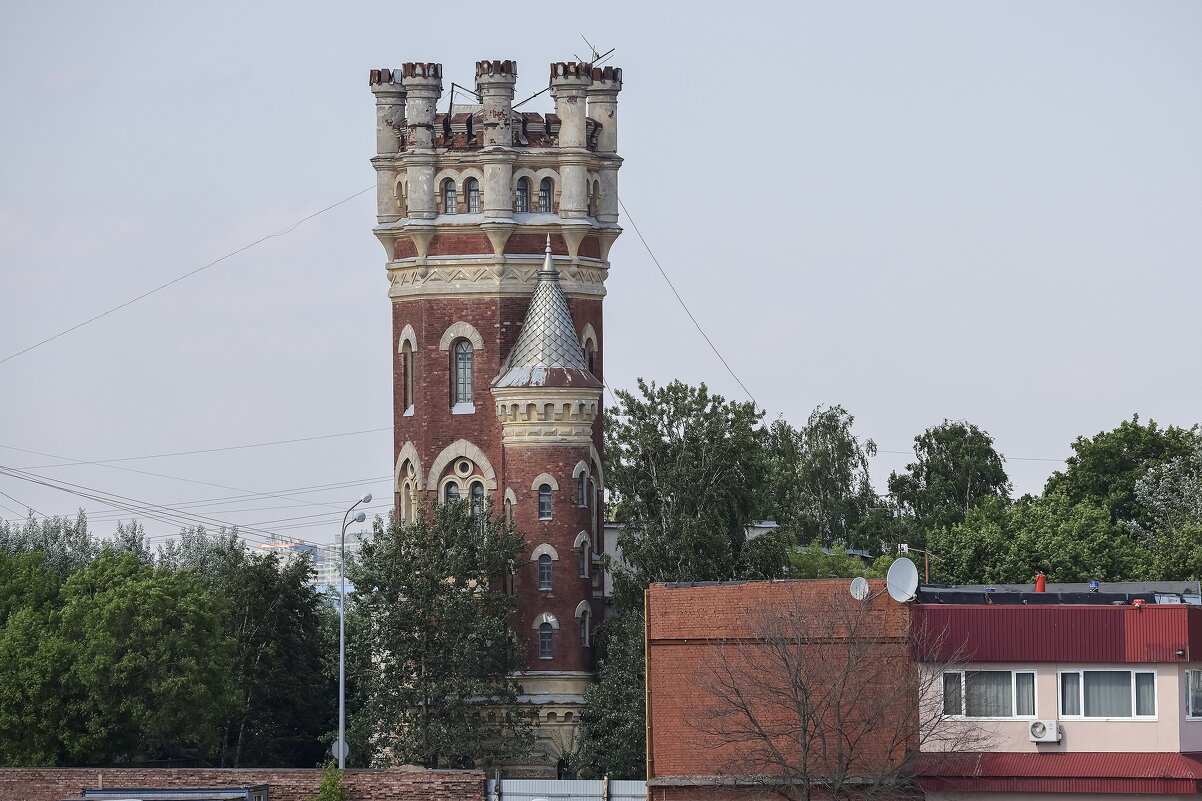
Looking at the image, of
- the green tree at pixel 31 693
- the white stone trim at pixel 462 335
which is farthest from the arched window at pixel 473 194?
the green tree at pixel 31 693

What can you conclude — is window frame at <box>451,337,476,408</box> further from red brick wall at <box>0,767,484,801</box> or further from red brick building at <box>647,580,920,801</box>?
red brick building at <box>647,580,920,801</box>

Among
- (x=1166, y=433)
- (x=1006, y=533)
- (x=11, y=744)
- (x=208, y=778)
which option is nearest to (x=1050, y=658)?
(x=208, y=778)

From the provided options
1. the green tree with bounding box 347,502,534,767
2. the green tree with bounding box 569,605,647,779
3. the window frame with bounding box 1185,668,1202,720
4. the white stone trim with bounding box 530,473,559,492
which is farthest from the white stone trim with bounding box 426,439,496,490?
the window frame with bounding box 1185,668,1202,720

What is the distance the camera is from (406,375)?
85.6 m

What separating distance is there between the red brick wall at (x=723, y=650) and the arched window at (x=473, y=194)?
26.2 m

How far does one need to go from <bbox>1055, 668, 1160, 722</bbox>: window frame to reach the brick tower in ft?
89.4

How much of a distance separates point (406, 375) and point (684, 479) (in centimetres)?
957

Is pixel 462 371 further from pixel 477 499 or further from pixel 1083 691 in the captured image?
pixel 1083 691

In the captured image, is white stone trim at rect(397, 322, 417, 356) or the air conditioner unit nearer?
the air conditioner unit

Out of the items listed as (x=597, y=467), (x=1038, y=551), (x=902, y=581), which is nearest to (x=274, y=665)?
(x=597, y=467)

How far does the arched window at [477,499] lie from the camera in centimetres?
8200

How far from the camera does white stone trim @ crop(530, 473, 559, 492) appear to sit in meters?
81.8

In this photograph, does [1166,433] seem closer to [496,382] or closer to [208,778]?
[496,382]

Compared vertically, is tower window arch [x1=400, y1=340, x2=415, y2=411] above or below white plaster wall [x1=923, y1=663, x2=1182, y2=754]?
above
